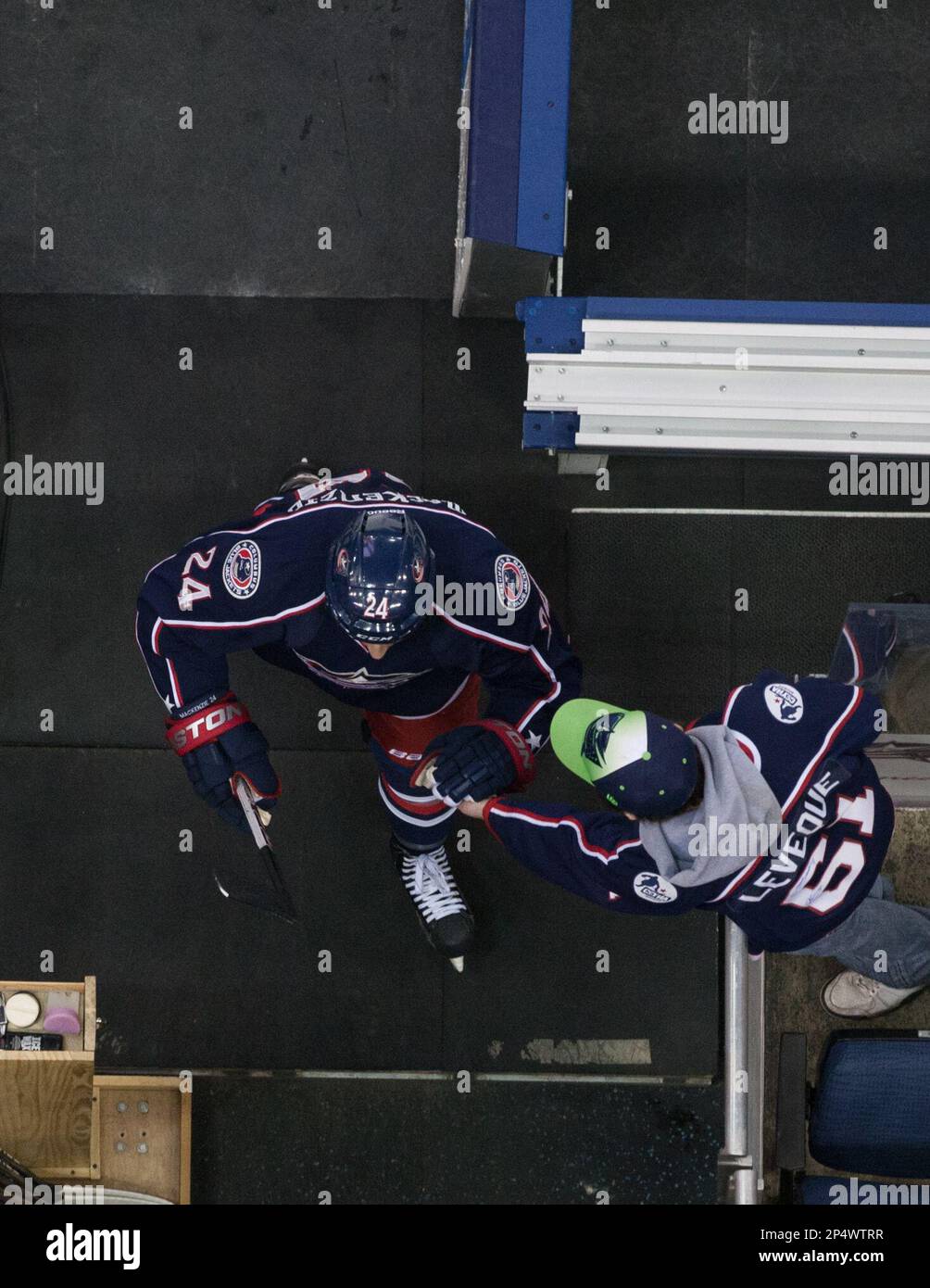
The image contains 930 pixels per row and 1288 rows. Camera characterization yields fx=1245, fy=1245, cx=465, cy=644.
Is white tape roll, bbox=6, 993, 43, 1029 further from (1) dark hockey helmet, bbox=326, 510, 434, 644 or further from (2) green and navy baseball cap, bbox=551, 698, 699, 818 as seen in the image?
(2) green and navy baseball cap, bbox=551, 698, 699, 818

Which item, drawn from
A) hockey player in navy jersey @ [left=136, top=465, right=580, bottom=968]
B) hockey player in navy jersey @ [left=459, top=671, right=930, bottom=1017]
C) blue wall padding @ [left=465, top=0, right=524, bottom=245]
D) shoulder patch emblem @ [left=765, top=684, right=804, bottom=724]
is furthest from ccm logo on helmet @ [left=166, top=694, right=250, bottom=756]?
blue wall padding @ [left=465, top=0, right=524, bottom=245]

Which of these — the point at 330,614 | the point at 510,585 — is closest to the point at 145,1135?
the point at 330,614

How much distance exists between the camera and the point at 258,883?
472cm

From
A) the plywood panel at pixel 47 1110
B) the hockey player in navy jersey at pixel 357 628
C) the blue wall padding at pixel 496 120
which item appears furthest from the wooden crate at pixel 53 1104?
the blue wall padding at pixel 496 120

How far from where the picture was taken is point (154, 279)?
→ 16.5 feet

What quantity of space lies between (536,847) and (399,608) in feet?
2.65

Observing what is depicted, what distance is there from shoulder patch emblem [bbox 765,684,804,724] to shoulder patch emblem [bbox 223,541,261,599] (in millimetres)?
1535

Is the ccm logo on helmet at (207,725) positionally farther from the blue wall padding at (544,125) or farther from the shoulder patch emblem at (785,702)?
the blue wall padding at (544,125)

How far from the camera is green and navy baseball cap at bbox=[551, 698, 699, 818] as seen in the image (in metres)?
3.04

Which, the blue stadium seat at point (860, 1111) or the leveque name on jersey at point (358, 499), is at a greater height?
the leveque name on jersey at point (358, 499)

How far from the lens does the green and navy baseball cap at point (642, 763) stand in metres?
3.04

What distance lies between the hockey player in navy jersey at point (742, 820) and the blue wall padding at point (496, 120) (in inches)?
72.2
